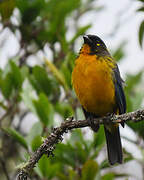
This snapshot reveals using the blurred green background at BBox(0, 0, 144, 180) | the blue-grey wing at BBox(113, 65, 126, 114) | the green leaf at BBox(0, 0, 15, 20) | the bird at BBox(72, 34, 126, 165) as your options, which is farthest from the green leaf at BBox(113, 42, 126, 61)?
the green leaf at BBox(0, 0, 15, 20)

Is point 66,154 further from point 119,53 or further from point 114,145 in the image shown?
point 119,53

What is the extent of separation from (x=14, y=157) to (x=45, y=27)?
168 cm

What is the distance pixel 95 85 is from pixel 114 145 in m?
0.73

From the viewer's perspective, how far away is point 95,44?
14.4 feet

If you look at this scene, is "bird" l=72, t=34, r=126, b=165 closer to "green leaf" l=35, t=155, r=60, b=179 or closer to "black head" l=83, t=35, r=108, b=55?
"black head" l=83, t=35, r=108, b=55

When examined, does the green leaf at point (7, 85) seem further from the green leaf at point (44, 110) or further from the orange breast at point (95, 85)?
the orange breast at point (95, 85)

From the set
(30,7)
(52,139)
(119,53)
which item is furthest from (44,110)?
(119,53)

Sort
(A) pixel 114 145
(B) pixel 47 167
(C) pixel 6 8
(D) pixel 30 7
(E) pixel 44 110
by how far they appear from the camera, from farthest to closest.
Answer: (D) pixel 30 7 < (C) pixel 6 8 < (A) pixel 114 145 < (E) pixel 44 110 < (B) pixel 47 167

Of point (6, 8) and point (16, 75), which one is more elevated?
point (6, 8)

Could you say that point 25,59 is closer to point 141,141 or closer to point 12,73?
point 12,73

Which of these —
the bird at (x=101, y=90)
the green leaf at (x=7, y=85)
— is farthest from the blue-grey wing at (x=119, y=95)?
the green leaf at (x=7, y=85)

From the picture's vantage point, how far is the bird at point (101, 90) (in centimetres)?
389

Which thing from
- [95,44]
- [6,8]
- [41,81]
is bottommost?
[41,81]

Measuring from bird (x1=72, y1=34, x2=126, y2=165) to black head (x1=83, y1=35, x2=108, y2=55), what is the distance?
0.15 ft
